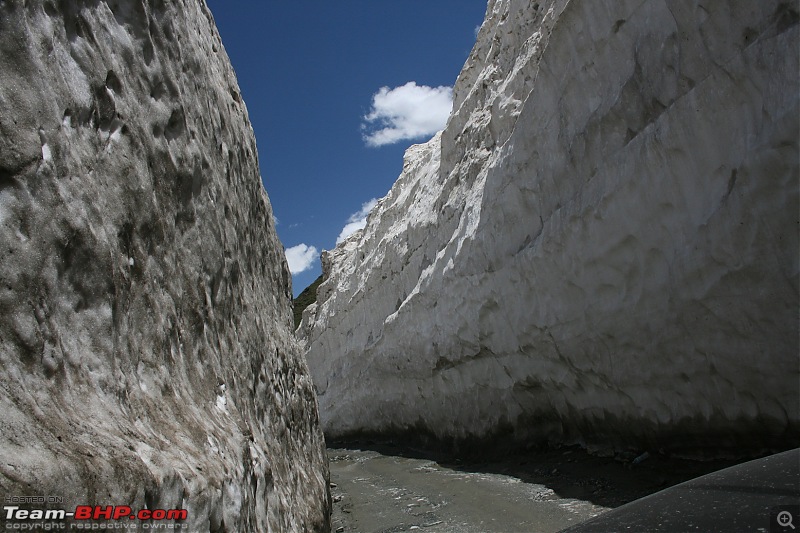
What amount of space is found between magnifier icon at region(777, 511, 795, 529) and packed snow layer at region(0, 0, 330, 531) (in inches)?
76.8

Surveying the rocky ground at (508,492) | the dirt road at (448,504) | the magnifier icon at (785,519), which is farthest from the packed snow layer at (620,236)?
the magnifier icon at (785,519)

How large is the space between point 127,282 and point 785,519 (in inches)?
103

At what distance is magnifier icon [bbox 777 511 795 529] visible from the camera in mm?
1372

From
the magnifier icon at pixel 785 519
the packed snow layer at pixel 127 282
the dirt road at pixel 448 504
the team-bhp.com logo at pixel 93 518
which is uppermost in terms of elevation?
the packed snow layer at pixel 127 282

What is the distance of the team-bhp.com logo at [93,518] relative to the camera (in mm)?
1631

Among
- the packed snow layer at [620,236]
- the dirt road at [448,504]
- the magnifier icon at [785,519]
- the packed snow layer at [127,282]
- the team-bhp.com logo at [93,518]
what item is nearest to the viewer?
the magnifier icon at [785,519]

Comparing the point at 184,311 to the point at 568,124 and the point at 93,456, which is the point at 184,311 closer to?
the point at 93,456

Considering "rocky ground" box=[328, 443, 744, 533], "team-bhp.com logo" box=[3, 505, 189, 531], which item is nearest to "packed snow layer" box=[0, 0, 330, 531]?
"team-bhp.com logo" box=[3, 505, 189, 531]

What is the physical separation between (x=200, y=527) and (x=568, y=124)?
6218 millimetres

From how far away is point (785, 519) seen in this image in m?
1.40

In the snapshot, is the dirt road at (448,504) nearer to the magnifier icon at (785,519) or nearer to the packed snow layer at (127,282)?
the packed snow layer at (127,282)

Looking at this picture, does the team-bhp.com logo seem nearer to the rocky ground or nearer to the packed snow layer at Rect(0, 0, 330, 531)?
the packed snow layer at Rect(0, 0, 330, 531)

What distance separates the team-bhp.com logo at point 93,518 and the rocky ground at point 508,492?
12.2 feet

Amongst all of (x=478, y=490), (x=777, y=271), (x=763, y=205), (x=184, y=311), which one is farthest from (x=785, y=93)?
(x=478, y=490)
